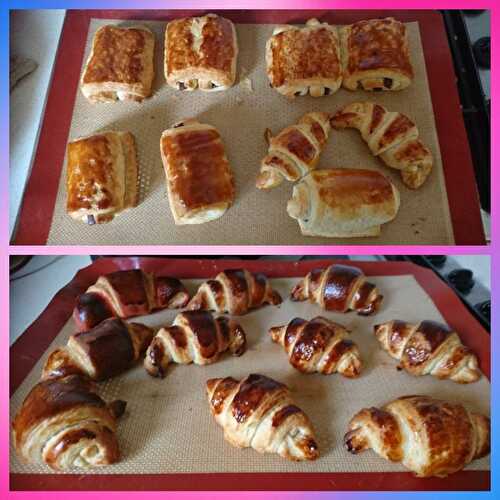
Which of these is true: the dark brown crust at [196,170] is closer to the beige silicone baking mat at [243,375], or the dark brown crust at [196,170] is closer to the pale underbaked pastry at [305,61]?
the pale underbaked pastry at [305,61]

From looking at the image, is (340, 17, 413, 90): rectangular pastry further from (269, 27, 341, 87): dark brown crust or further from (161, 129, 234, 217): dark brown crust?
(161, 129, 234, 217): dark brown crust

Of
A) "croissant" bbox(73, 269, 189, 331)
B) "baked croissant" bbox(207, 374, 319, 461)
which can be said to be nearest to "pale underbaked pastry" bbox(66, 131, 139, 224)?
"croissant" bbox(73, 269, 189, 331)

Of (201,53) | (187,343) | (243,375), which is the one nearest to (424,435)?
(243,375)

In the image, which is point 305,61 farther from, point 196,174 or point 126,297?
point 126,297

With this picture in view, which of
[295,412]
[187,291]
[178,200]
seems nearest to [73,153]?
[178,200]

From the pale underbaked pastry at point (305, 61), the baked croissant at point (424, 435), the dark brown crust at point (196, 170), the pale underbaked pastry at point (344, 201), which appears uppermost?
the pale underbaked pastry at point (305, 61)

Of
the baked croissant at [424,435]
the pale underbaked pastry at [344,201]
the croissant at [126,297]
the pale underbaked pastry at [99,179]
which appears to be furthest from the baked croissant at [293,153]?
the baked croissant at [424,435]
